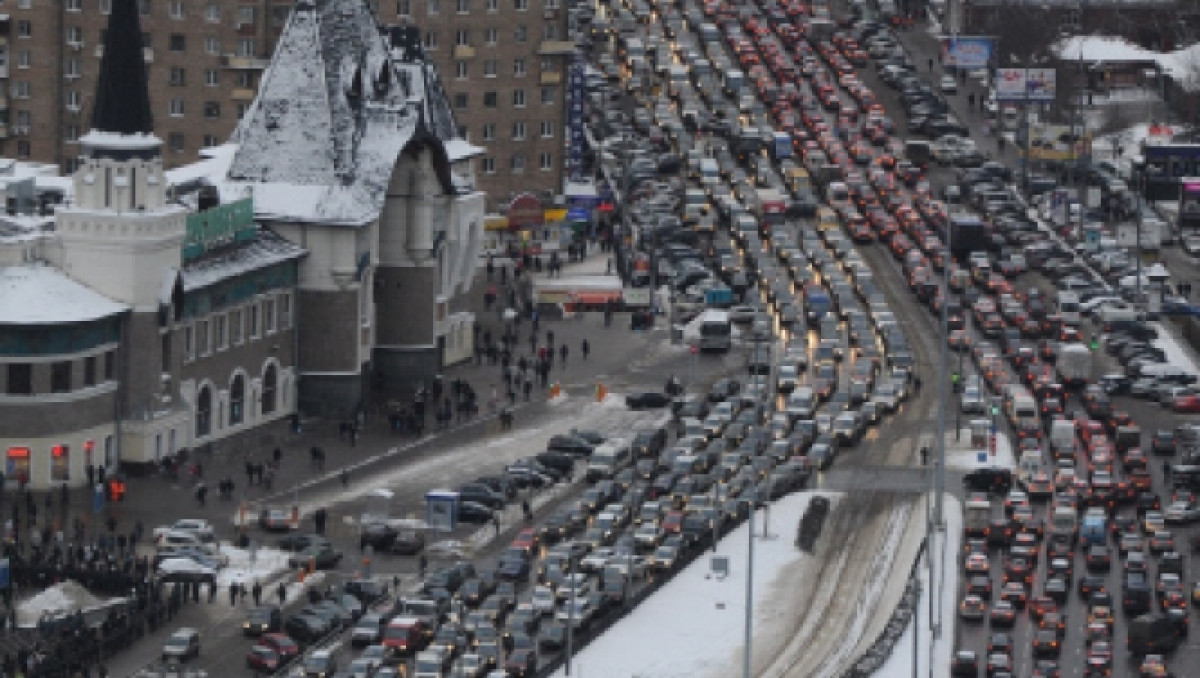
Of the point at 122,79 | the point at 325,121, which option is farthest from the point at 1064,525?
the point at 122,79

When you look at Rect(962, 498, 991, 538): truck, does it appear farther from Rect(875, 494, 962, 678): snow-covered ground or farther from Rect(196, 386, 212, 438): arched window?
Rect(196, 386, 212, 438): arched window

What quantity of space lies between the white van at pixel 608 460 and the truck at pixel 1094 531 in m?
19.2

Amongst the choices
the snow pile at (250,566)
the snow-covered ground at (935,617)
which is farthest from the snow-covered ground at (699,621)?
the snow pile at (250,566)

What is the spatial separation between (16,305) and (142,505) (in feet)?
29.7

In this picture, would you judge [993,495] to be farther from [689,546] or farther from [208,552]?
[208,552]

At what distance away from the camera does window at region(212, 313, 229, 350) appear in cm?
18800

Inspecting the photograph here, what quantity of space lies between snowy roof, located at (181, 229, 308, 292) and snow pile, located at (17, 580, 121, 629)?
1010 inches

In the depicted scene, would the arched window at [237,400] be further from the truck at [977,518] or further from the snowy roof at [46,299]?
the truck at [977,518]

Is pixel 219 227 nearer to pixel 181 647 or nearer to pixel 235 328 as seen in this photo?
pixel 235 328

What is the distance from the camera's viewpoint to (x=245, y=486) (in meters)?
181

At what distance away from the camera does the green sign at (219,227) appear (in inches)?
7347

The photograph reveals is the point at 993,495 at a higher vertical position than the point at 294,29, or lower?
lower

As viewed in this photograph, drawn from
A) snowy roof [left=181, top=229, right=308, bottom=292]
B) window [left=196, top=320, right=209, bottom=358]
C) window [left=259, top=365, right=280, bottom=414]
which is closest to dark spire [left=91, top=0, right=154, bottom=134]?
snowy roof [left=181, top=229, right=308, bottom=292]

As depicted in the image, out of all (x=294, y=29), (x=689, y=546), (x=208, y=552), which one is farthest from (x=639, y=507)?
(x=294, y=29)
